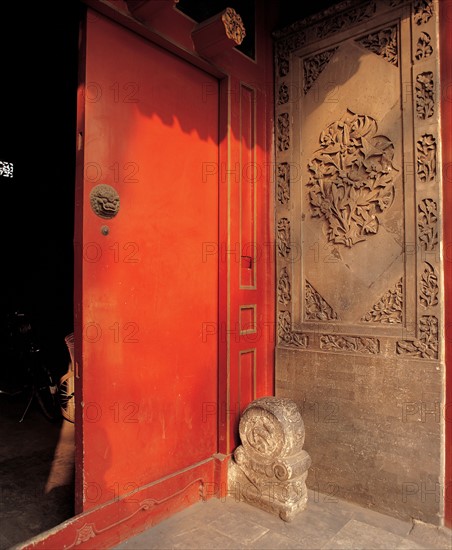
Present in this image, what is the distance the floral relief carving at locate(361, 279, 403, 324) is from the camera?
278 cm

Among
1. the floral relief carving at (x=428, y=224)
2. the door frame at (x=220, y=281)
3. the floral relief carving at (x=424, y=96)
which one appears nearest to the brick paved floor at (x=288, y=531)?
the door frame at (x=220, y=281)

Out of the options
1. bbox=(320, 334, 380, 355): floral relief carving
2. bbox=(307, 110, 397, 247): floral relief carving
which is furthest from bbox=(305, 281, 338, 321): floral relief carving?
bbox=(307, 110, 397, 247): floral relief carving

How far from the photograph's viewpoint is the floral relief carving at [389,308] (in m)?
2.78

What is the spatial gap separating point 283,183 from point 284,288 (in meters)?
0.81

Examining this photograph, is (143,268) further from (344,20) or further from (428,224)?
(344,20)

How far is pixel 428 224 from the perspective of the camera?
2.67 metres

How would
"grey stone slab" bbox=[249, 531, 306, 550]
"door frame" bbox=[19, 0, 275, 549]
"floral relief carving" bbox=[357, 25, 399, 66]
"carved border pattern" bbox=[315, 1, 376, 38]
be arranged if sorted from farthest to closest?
1. "carved border pattern" bbox=[315, 1, 376, 38]
2. "floral relief carving" bbox=[357, 25, 399, 66]
3. "grey stone slab" bbox=[249, 531, 306, 550]
4. "door frame" bbox=[19, 0, 275, 549]

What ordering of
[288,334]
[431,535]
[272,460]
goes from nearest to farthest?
[431,535] → [272,460] → [288,334]

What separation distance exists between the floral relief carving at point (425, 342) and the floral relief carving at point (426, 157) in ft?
2.88

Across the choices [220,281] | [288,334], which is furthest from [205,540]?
[220,281]

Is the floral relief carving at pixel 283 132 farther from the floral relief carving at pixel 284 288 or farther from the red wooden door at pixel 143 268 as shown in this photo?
the floral relief carving at pixel 284 288

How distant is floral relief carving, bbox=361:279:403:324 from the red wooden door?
109 cm

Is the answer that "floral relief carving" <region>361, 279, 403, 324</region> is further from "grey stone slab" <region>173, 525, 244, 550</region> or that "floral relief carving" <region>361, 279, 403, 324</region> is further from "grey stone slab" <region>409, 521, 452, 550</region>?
"grey stone slab" <region>173, 525, 244, 550</region>

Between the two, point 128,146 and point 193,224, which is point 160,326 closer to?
point 193,224
